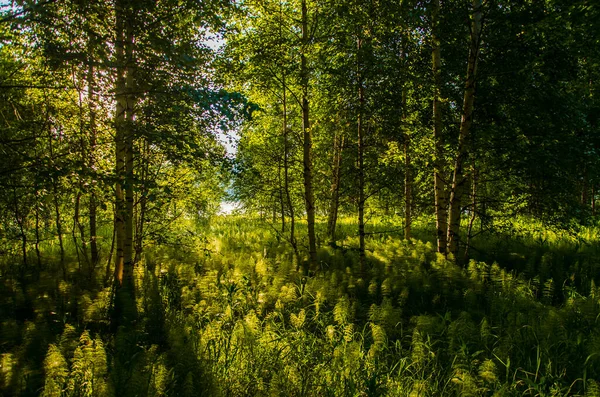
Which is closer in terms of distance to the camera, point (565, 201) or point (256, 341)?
point (256, 341)

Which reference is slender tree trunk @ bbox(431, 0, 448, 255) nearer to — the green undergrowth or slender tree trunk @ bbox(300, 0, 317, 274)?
the green undergrowth

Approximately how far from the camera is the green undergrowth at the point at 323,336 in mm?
3430

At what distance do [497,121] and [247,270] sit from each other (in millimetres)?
6712

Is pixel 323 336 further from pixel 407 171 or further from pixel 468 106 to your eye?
pixel 407 171

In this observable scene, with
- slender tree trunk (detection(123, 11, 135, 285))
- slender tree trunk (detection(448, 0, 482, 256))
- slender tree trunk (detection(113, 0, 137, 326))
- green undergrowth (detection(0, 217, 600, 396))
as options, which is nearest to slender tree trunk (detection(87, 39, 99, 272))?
slender tree trunk (detection(113, 0, 137, 326))

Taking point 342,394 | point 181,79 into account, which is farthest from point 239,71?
point 342,394

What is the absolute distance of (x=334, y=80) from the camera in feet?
24.3

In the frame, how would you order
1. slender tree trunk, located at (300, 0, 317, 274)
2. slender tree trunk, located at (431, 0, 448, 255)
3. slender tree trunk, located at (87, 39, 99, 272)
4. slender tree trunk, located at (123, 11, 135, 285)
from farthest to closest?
1. slender tree trunk, located at (300, 0, 317, 274)
2. slender tree trunk, located at (431, 0, 448, 255)
3. slender tree trunk, located at (123, 11, 135, 285)
4. slender tree trunk, located at (87, 39, 99, 272)

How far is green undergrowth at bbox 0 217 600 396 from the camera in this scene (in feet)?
11.3

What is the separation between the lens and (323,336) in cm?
495

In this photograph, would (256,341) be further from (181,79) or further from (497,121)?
(497,121)

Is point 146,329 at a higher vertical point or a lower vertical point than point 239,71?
lower

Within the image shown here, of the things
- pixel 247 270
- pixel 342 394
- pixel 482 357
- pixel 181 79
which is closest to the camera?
pixel 342 394

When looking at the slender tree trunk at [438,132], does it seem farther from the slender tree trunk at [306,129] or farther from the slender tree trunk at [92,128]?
the slender tree trunk at [92,128]
